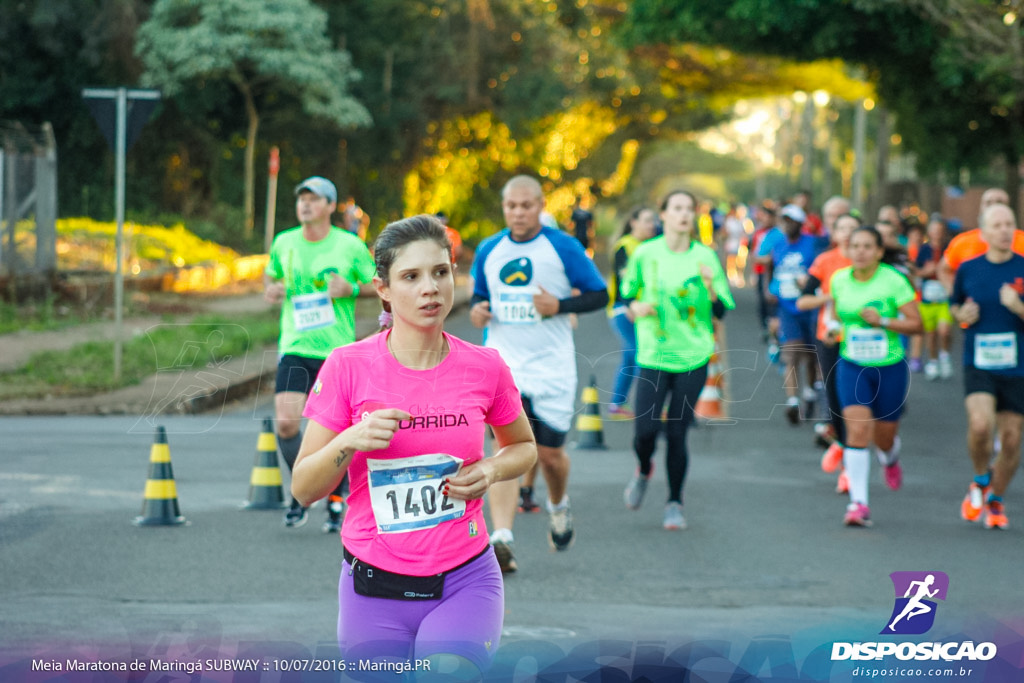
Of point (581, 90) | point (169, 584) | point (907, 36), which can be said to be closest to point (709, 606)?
point (169, 584)

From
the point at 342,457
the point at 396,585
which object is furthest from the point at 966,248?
the point at 342,457

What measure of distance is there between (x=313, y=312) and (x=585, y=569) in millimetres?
2195

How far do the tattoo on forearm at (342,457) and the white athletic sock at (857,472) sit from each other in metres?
6.10

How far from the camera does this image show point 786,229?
14.6 metres

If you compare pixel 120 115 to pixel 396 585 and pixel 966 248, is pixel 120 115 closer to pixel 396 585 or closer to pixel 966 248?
pixel 966 248

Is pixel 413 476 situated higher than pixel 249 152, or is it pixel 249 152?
pixel 249 152

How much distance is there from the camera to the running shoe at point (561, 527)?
26.0ft

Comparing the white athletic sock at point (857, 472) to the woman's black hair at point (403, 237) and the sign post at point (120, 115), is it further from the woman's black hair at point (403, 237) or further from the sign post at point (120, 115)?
the sign post at point (120, 115)

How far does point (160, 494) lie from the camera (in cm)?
886

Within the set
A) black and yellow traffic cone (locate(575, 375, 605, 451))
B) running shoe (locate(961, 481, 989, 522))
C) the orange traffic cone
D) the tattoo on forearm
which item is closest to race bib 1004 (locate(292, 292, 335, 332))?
running shoe (locate(961, 481, 989, 522))

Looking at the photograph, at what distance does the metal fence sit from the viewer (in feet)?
67.1

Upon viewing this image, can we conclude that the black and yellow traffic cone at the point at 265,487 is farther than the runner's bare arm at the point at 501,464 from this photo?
Yes

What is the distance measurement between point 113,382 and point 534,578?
8.80 meters

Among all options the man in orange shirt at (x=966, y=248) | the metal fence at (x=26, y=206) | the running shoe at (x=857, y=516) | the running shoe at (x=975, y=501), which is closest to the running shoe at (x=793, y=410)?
the man in orange shirt at (x=966, y=248)
